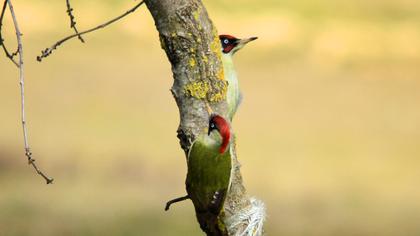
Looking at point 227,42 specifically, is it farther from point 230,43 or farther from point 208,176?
point 208,176

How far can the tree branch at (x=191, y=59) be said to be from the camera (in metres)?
2.75

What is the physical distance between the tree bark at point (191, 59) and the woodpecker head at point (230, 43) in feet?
3.20

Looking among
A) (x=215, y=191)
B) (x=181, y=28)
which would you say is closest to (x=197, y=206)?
(x=215, y=191)

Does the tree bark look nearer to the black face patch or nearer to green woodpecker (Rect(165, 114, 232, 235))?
green woodpecker (Rect(165, 114, 232, 235))

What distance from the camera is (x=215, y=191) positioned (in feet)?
9.28

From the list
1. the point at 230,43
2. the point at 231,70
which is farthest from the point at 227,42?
Result: the point at 231,70

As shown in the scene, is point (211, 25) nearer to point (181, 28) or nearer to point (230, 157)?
point (181, 28)

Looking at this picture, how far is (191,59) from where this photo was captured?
276 cm

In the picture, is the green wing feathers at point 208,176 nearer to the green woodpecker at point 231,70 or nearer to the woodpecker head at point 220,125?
the woodpecker head at point 220,125

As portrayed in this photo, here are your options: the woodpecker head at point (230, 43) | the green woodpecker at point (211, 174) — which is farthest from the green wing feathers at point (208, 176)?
the woodpecker head at point (230, 43)

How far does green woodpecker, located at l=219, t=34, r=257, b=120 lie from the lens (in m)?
3.32

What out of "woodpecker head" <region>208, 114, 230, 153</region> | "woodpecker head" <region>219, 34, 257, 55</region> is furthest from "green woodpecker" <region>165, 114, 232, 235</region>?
"woodpecker head" <region>219, 34, 257, 55</region>

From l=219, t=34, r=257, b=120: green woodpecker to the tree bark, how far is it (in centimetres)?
31

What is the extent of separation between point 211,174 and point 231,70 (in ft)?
2.56
